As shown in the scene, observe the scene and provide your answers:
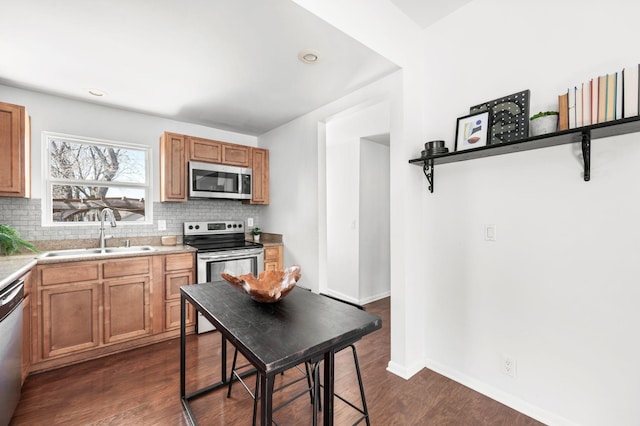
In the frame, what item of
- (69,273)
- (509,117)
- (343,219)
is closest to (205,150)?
(69,273)

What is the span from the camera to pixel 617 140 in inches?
58.8

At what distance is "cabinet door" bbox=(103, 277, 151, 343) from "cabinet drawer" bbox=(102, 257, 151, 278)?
65mm

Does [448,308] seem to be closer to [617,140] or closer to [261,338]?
[617,140]

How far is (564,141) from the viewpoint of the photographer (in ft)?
5.35

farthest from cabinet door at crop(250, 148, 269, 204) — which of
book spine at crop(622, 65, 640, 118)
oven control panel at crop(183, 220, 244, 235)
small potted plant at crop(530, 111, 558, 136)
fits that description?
book spine at crop(622, 65, 640, 118)

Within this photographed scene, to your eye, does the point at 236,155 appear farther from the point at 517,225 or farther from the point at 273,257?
the point at 517,225

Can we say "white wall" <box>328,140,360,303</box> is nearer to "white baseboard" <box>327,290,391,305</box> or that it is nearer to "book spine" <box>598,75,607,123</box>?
"white baseboard" <box>327,290,391,305</box>

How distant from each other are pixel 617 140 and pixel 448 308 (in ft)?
4.84

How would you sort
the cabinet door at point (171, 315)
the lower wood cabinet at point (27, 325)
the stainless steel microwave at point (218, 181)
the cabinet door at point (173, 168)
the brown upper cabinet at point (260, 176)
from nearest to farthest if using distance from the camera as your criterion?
the lower wood cabinet at point (27, 325), the cabinet door at point (171, 315), the cabinet door at point (173, 168), the stainless steel microwave at point (218, 181), the brown upper cabinet at point (260, 176)

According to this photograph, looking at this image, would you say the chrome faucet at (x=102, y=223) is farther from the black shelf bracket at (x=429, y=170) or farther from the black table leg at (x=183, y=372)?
the black shelf bracket at (x=429, y=170)

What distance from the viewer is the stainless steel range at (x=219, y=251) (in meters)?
3.10

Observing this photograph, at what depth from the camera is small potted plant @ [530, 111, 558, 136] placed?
162cm

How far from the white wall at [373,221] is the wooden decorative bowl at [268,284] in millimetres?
2519

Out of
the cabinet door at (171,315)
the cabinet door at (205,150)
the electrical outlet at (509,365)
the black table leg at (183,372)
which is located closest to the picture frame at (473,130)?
the electrical outlet at (509,365)
